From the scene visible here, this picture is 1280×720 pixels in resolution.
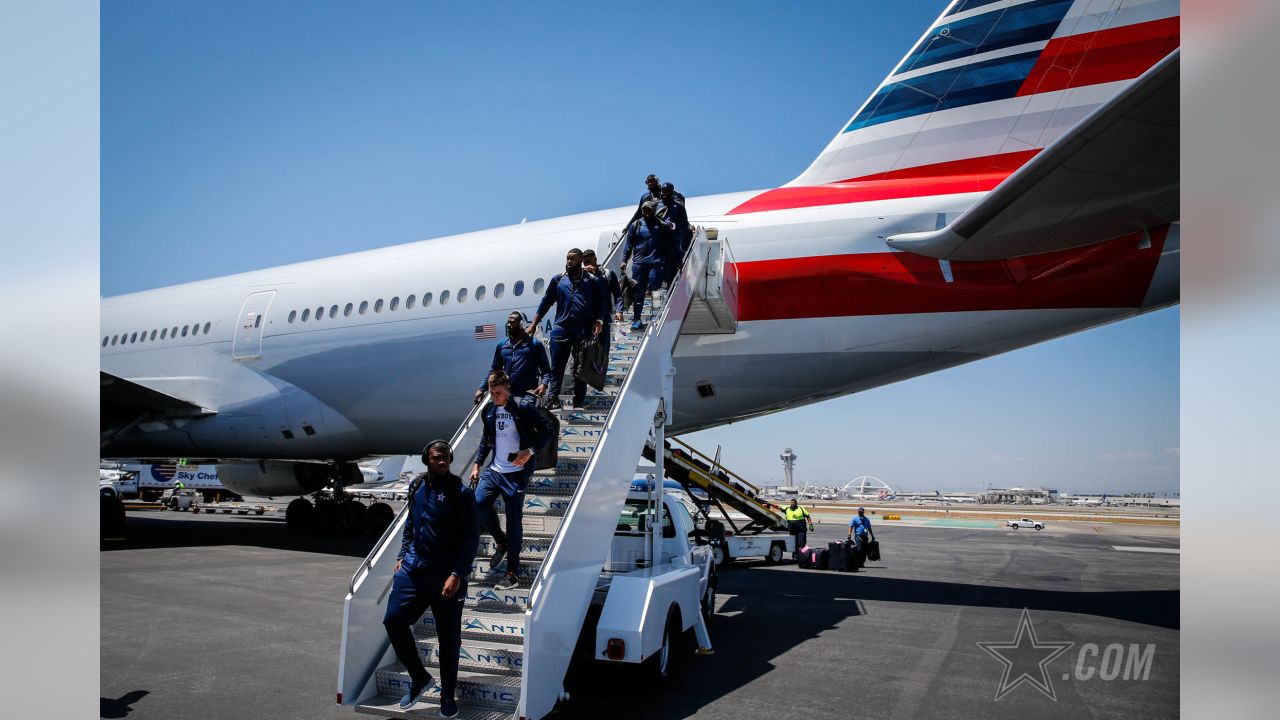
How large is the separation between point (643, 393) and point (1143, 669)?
5092 mm

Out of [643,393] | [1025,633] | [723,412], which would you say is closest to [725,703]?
[643,393]

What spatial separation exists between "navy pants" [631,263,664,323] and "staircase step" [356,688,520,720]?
5.13 metres

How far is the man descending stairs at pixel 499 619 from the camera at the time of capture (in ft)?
15.6

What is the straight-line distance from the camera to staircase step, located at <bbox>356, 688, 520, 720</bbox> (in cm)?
462

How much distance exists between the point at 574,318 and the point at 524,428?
5.95 feet

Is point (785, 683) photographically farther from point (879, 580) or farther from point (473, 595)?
point (879, 580)

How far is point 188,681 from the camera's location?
20.9 ft

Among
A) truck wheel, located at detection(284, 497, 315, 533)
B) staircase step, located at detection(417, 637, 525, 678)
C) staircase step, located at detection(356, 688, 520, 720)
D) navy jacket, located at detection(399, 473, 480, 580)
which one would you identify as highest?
navy jacket, located at detection(399, 473, 480, 580)

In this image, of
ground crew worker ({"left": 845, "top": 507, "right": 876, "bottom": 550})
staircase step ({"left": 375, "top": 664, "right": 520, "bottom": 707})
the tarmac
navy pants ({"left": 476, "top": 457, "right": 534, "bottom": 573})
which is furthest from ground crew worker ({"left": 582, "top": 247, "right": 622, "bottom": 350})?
ground crew worker ({"left": 845, "top": 507, "right": 876, "bottom": 550})

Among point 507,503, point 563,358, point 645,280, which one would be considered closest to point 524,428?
point 507,503

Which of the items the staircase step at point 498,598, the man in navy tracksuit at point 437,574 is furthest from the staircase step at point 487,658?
the staircase step at point 498,598

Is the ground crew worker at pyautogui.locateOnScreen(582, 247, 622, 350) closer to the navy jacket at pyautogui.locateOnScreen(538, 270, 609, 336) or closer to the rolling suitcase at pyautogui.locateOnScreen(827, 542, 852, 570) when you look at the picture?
the navy jacket at pyautogui.locateOnScreen(538, 270, 609, 336)

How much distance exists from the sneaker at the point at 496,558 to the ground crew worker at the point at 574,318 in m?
1.74
